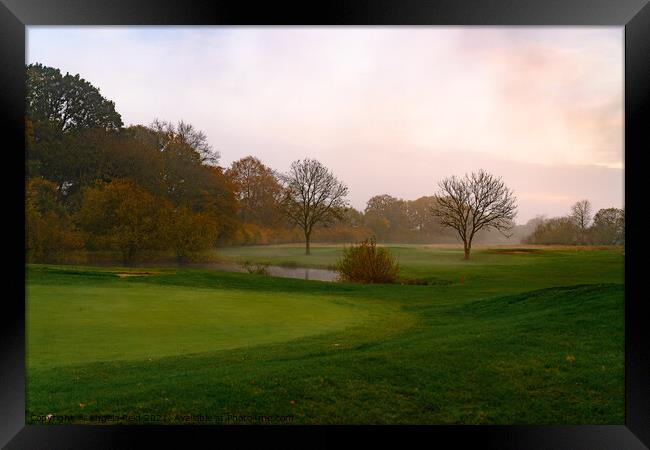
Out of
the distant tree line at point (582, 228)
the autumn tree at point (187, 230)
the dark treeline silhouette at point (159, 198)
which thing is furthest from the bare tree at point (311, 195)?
the distant tree line at point (582, 228)

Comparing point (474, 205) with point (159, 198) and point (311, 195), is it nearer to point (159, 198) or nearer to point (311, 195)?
point (311, 195)

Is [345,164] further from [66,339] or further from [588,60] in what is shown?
[66,339]

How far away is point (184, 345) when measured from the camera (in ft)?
12.5

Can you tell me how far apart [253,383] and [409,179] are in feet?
6.92

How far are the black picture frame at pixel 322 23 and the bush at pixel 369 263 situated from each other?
1288mm

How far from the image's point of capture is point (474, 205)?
4125 mm

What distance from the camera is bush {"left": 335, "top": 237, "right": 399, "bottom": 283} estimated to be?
4.21 meters

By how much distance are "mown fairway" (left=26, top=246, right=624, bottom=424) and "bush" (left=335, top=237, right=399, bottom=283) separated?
0.08 m

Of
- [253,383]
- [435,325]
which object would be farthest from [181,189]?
[435,325]

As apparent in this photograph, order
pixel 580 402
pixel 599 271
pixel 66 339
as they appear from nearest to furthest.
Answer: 1. pixel 580 402
2. pixel 66 339
3. pixel 599 271

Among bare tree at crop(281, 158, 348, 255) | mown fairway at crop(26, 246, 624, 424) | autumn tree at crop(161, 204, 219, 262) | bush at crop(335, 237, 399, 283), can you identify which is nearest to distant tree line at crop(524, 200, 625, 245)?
mown fairway at crop(26, 246, 624, 424)

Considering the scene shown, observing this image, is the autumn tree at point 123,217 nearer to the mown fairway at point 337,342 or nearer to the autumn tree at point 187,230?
the autumn tree at point 187,230

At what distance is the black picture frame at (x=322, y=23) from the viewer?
10.4 feet

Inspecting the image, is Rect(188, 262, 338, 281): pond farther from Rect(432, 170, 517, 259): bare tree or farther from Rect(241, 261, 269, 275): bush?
Rect(432, 170, 517, 259): bare tree
